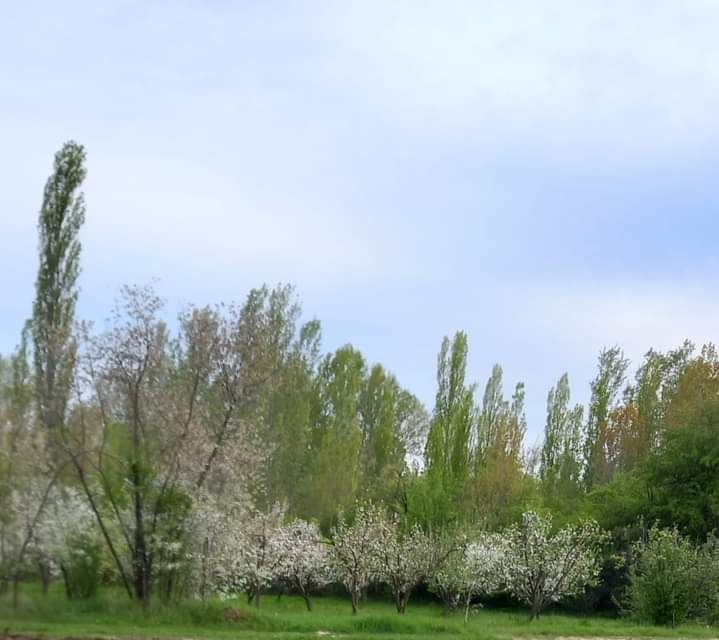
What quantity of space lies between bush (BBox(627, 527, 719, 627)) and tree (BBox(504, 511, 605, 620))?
2.07m

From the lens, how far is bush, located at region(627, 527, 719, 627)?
26062mm

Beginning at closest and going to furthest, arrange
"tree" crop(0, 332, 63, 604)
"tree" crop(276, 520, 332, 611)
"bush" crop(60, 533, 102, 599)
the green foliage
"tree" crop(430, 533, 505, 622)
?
"tree" crop(0, 332, 63, 604) → "bush" crop(60, 533, 102, 599) → "tree" crop(430, 533, 505, 622) → "tree" crop(276, 520, 332, 611) → the green foliage

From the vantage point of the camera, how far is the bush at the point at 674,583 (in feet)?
85.5

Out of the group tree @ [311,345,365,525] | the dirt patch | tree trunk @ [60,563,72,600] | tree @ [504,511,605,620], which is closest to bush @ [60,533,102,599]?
tree trunk @ [60,563,72,600]

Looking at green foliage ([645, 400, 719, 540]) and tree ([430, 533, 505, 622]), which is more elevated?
green foliage ([645, 400, 719, 540])

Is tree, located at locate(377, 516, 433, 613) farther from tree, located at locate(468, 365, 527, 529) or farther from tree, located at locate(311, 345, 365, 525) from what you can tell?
tree, located at locate(311, 345, 365, 525)

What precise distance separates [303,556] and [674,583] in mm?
13257

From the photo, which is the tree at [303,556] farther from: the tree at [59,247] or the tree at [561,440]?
the tree at [561,440]

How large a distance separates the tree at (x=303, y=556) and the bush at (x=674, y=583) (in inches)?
462

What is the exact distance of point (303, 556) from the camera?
112 feet

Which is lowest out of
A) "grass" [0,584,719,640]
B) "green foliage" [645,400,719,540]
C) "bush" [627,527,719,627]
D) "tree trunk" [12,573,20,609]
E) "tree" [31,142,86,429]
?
"grass" [0,584,719,640]

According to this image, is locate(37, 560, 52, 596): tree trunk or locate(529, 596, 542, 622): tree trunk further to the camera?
locate(529, 596, 542, 622): tree trunk

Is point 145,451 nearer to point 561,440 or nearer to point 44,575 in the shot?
point 44,575

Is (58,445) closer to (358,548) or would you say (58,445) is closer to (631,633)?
(358,548)
